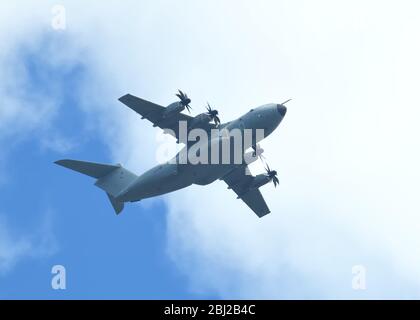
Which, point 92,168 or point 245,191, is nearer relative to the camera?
point 92,168

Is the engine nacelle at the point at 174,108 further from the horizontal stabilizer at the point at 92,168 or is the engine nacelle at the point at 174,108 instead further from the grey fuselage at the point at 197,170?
the horizontal stabilizer at the point at 92,168

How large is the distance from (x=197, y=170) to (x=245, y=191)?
27.0ft

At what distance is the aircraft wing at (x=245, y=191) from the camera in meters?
57.8

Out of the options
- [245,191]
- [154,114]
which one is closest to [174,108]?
[154,114]

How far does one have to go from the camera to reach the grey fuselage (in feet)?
167

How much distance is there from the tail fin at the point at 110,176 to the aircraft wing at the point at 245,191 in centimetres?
755

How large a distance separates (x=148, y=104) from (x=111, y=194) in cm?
836

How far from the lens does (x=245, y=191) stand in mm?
58625

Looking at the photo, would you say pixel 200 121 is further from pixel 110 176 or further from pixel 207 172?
pixel 110 176

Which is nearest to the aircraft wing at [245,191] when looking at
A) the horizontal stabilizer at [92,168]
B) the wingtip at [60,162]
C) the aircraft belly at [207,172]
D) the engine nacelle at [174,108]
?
the aircraft belly at [207,172]

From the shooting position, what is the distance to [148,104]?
5234 cm

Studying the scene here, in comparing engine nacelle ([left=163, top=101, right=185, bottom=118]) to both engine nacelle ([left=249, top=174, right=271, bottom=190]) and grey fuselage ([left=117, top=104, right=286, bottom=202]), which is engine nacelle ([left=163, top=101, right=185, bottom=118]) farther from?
engine nacelle ([left=249, top=174, right=271, bottom=190])
